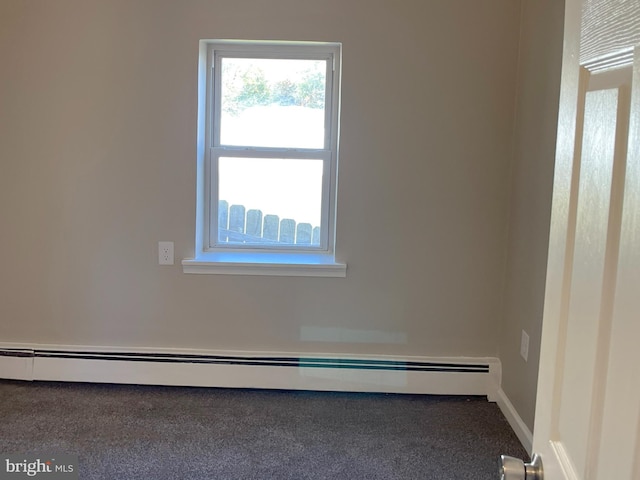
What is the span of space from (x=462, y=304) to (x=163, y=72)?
1839mm

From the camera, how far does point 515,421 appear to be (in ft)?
8.03

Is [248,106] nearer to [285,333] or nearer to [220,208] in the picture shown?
[220,208]

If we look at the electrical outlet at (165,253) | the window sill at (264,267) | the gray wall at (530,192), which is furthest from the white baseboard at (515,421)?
the electrical outlet at (165,253)

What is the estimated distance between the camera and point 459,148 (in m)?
2.67

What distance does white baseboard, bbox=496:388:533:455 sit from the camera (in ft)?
7.50

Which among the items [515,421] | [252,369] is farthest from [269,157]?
[515,421]

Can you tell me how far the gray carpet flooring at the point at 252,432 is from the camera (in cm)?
211

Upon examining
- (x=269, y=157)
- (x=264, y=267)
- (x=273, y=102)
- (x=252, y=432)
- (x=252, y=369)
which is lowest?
(x=252, y=432)

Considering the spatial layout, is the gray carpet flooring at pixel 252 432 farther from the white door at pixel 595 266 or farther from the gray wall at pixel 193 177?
the white door at pixel 595 266

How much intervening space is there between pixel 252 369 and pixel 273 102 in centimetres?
135

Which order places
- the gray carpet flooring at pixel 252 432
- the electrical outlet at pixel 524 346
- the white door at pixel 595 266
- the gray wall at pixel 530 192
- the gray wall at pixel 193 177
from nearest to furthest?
the white door at pixel 595 266 < the gray carpet flooring at pixel 252 432 < the gray wall at pixel 530 192 < the electrical outlet at pixel 524 346 < the gray wall at pixel 193 177

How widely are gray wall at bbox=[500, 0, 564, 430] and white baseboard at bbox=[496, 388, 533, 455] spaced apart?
0.10 feet

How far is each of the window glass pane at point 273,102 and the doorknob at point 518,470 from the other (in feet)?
7.14

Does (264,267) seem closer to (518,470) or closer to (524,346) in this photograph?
(524,346)
